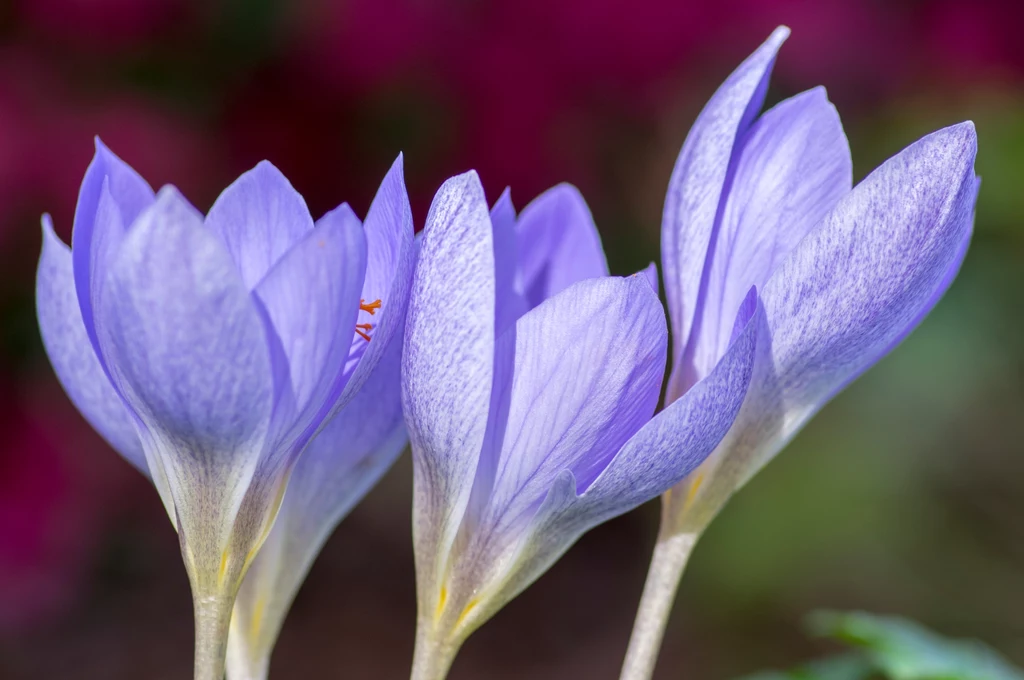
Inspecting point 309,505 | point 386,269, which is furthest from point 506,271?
point 309,505

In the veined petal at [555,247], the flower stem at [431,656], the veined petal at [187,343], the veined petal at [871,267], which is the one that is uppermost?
the veined petal at [555,247]

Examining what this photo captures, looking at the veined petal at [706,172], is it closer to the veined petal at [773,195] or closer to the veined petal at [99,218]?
the veined petal at [773,195]

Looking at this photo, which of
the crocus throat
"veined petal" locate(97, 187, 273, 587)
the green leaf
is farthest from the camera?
the green leaf

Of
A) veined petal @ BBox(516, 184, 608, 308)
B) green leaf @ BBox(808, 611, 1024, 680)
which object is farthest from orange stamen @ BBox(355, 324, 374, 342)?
green leaf @ BBox(808, 611, 1024, 680)

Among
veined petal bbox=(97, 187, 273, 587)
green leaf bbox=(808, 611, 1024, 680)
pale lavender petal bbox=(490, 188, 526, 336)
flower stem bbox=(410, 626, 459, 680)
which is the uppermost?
pale lavender petal bbox=(490, 188, 526, 336)

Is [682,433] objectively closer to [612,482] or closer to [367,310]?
[612,482]

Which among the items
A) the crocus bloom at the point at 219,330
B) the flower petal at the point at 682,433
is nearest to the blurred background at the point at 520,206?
the crocus bloom at the point at 219,330

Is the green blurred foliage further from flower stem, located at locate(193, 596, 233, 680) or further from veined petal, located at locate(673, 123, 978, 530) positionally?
flower stem, located at locate(193, 596, 233, 680)

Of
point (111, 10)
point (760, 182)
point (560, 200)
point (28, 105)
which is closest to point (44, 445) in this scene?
point (28, 105)
